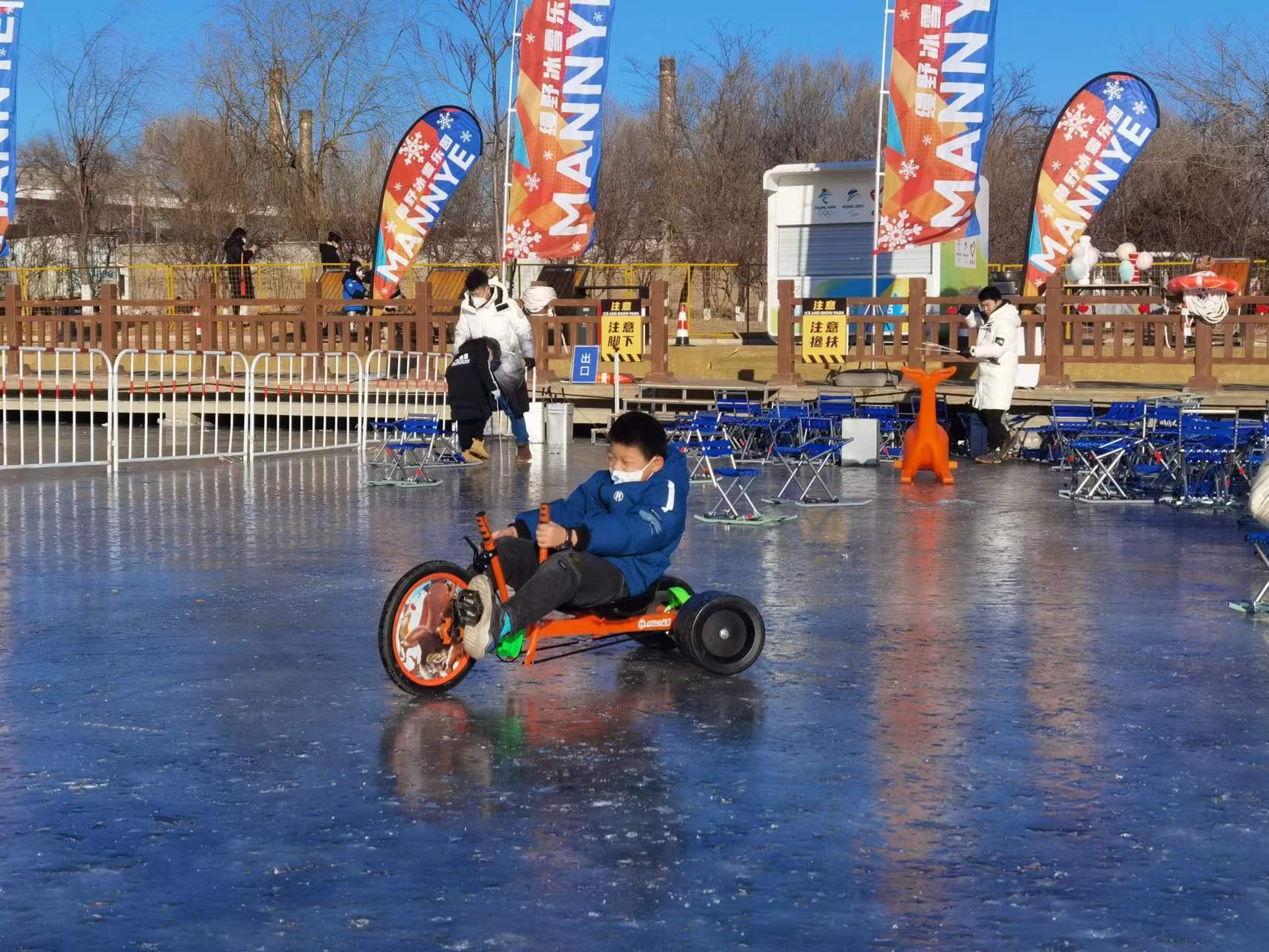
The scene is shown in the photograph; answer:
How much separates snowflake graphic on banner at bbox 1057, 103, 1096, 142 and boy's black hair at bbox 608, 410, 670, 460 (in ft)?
66.2

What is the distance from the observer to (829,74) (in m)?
57.5

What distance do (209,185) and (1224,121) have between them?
27.2 m

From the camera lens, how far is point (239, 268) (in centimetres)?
3903

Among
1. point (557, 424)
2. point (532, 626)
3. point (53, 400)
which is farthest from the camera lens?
point (53, 400)

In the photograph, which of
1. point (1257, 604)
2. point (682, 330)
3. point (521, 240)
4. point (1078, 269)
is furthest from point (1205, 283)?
point (1257, 604)

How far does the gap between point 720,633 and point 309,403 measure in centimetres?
1771

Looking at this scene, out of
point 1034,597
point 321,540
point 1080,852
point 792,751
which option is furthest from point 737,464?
point 1080,852

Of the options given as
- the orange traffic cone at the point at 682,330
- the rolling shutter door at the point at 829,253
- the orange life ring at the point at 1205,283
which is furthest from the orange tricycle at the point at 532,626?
the orange traffic cone at the point at 682,330

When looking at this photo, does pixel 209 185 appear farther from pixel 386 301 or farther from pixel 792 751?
pixel 792 751

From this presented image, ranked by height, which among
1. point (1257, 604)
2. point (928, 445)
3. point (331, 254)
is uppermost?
point (331, 254)

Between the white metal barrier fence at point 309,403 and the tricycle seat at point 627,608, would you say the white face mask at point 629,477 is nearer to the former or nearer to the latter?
the tricycle seat at point 627,608

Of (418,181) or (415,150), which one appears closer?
(415,150)

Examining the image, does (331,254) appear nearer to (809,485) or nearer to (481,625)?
(809,485)

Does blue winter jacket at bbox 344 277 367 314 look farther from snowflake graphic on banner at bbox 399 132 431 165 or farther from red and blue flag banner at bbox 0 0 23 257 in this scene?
red and blue flag banner at bbox 0 0 23 257
